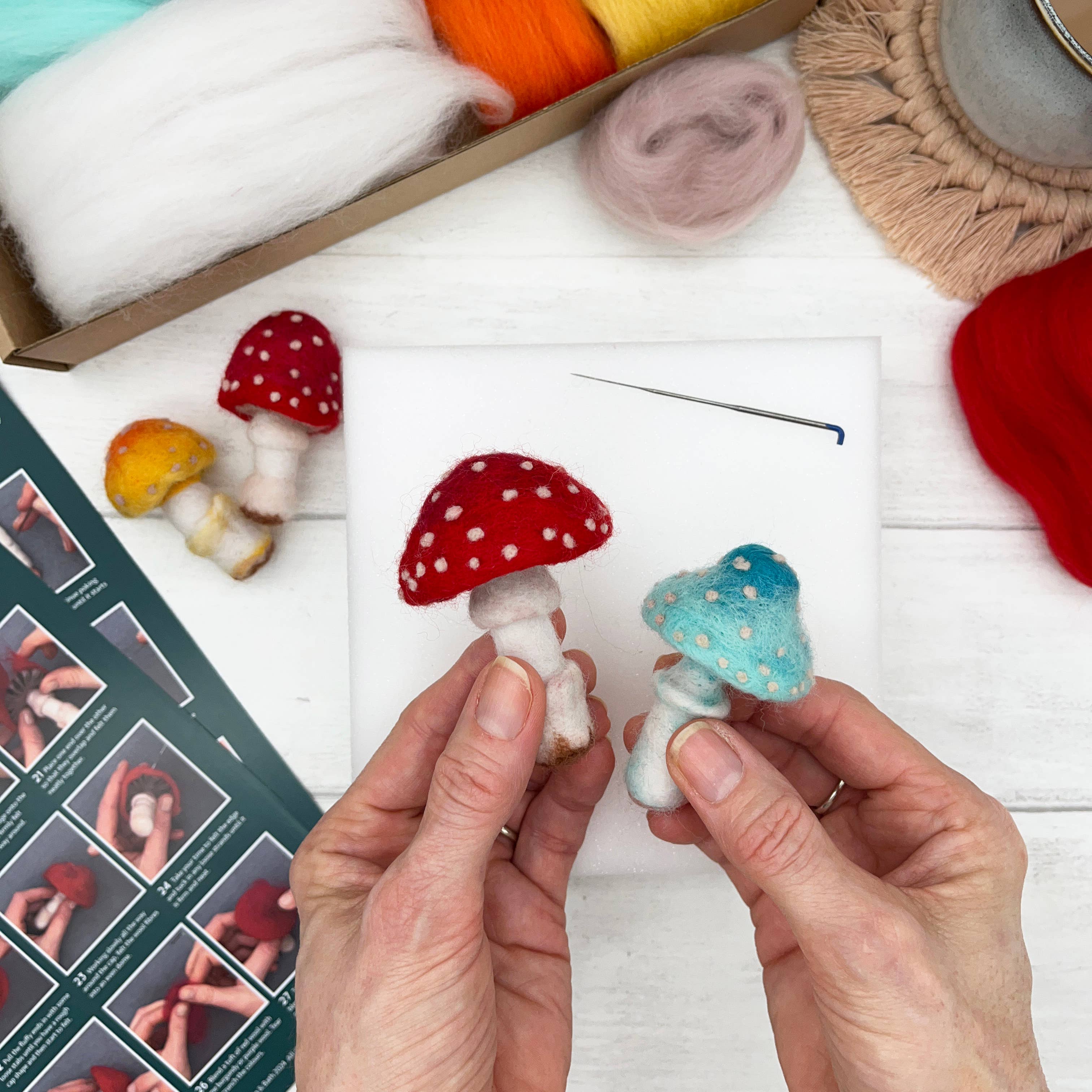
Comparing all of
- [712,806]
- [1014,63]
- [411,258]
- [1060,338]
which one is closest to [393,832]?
[712,806]

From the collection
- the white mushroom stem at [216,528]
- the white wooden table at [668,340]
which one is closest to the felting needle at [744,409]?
the white wooden table at [668,340]

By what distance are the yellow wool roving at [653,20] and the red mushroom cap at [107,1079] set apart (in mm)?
1081

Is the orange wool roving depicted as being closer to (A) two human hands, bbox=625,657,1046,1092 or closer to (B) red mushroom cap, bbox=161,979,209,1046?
(A) two human hands, bbox=625,657,1046,1092

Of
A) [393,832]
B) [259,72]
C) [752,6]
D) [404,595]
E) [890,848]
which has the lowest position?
[890,848]

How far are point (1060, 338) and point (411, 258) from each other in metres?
0.61

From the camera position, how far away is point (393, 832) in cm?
67

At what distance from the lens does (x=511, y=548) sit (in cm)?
49

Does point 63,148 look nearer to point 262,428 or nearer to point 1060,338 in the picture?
point 262,428

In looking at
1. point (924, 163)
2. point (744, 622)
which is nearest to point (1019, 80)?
point (924, 163)

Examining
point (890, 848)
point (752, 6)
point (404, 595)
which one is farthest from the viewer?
point (752, 6)

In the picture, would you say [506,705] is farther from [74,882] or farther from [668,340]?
[74,882]

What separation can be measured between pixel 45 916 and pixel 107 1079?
170 mm

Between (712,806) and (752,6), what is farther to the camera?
(752,6)

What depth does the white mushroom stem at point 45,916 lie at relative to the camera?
2.80ft
